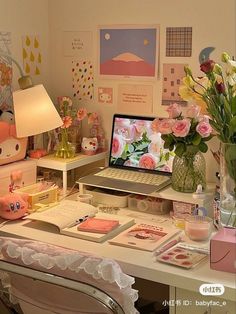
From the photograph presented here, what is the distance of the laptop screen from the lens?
244 cm

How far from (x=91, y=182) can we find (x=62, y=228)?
0.39 m

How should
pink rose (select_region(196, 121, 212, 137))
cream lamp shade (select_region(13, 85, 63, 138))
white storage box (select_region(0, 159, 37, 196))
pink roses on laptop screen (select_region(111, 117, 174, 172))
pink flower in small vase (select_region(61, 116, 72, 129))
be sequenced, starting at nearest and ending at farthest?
pink rose (select_region(196, 121, 212, 137)) → cream lamp shade (select_region(13, 85, 63, 138)) → white storage box (select_region(0, 159, 37, 196)) → pink roses on laptop screen (select_region(111, 117, 174, 172)) → pink flower in small vase (select_region(61, 116, 72, 129))

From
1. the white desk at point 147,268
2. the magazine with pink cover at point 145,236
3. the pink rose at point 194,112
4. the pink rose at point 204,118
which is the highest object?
the pink rose at point 194,112

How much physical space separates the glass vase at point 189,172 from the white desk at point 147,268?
46 cm

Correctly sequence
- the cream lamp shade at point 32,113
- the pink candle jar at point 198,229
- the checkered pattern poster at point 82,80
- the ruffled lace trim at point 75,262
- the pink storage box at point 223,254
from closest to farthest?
the ruffled lace trim at point 75,262 → the pink storage box at point 223,254 → the pink candle jar at point 198,229 → the cream lamp shade at point 32,113 → the checkered pattern poster at point 82,80

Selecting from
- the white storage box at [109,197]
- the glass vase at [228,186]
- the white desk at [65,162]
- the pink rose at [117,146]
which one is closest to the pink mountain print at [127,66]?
the pink rose at [117,146]

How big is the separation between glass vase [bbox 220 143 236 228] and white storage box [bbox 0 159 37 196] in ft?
3.04

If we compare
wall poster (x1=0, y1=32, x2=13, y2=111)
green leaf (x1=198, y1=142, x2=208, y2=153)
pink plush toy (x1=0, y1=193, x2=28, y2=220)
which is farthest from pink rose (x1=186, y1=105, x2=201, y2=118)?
wall poster (x1=0, y1=32, x2=13, y2=111)

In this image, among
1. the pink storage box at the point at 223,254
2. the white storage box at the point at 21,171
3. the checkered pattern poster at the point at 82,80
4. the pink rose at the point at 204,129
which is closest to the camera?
the pink storage box at the point at 223,254

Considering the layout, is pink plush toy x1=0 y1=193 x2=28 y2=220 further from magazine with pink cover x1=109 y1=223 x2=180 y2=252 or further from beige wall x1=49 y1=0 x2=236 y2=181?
beige wall x1=49 y1=0 x2=236 y2=181

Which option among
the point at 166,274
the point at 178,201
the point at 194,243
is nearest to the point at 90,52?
the point at 178,201

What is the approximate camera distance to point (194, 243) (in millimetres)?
1963

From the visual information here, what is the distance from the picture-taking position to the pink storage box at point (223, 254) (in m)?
1.70

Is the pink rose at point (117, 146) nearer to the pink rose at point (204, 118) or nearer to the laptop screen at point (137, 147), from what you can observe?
the laptop screen at point (137, 147)
